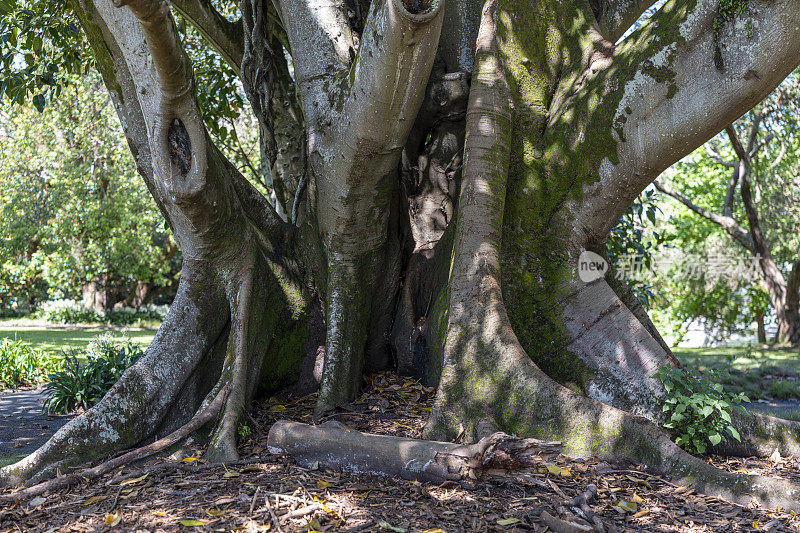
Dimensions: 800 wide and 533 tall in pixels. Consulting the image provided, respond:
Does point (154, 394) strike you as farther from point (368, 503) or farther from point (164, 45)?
point (164, 45)

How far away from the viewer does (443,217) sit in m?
5.75

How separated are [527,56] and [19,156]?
19.2 meters

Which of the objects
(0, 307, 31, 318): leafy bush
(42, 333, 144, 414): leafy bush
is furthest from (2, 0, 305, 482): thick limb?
(0, 307, 31, 318): leafy bush

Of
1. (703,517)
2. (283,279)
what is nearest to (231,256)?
(283,279)

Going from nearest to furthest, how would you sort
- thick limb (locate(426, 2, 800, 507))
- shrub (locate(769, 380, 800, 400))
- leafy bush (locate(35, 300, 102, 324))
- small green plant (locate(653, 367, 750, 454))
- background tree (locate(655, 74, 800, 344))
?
thick limb (locate(426, 2, 800, 507))
small green plant (locate(653, 367, 750, 454))
shrub (locate(769, 380, 800, 400))
background tree (locate(655, 74, 800, 344))
leafy bush (locate(35, 300, 102, 324))

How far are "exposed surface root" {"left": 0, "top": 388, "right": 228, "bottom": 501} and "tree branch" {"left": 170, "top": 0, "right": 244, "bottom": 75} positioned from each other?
13.7 ft

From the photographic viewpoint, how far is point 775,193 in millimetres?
16375

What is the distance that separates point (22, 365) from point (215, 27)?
5509 mm

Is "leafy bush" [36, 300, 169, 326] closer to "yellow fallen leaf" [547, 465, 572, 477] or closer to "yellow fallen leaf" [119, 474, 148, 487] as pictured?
"yellow fallen leaf" [119, 474, 148, 487]

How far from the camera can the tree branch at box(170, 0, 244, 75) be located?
658cm

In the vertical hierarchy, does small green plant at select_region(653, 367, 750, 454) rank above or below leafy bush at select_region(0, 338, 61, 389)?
above

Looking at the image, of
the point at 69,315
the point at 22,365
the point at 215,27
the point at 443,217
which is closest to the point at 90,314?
the point at 69,315

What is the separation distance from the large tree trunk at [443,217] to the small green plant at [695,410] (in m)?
0.17

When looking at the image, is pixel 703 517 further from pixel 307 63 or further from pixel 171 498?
pixel 307 63
